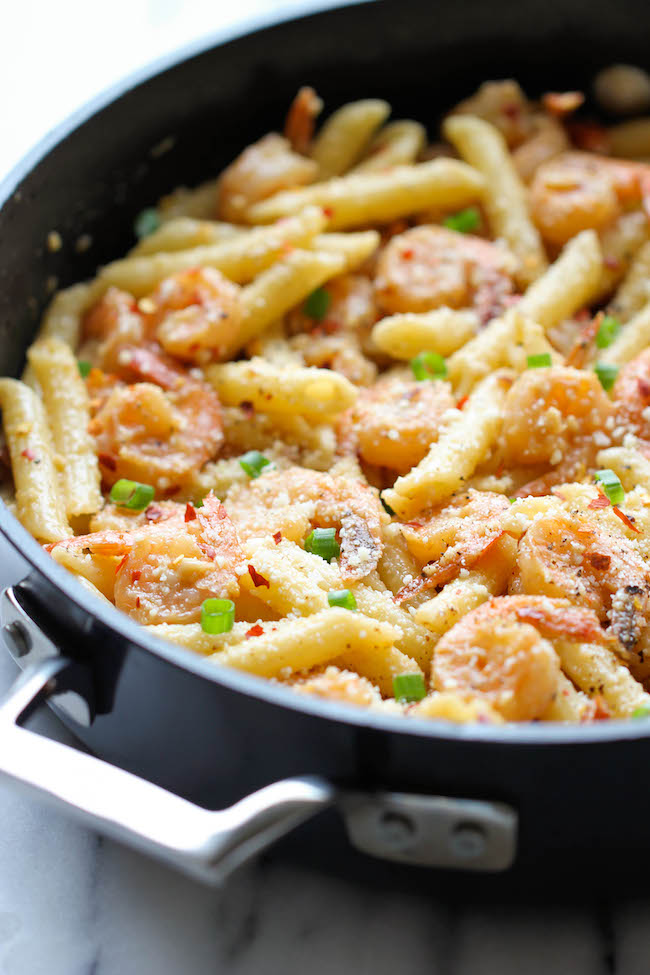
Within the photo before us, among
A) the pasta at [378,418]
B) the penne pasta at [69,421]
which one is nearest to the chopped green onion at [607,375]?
the pasta at [378,418]

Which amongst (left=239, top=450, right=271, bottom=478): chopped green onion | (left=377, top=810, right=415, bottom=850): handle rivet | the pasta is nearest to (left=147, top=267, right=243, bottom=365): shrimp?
the pasta

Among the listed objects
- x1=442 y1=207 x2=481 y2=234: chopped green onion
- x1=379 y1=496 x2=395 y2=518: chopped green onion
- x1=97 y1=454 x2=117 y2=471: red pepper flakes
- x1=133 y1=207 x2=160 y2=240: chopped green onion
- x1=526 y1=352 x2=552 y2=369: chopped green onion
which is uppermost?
x1=133 y1=207 x2=160 y2=240: chopped green onion

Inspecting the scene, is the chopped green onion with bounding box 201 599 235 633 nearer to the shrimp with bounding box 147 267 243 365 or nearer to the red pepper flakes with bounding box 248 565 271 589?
the red pepper flakes with bounding box 248 565 271 589

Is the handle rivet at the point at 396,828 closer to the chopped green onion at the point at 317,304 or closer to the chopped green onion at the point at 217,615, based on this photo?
the chopped green onion at the point at 217,615

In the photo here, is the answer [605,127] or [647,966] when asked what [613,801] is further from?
[605,127]

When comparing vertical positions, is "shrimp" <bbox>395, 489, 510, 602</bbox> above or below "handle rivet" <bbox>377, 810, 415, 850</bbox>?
below

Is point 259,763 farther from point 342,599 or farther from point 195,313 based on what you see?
point 195,313
